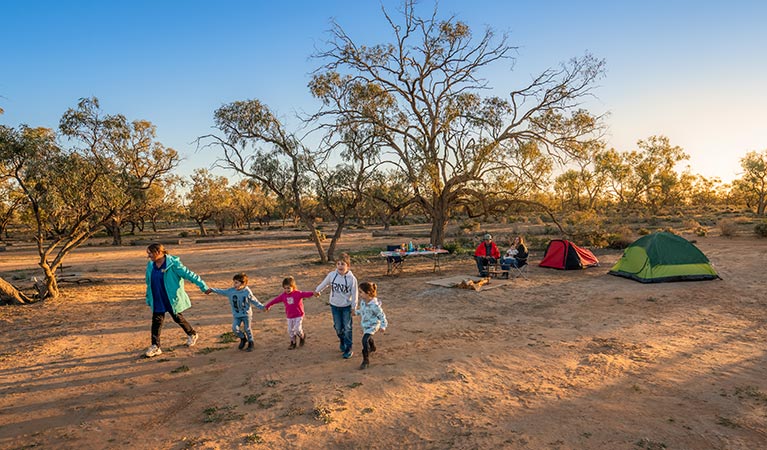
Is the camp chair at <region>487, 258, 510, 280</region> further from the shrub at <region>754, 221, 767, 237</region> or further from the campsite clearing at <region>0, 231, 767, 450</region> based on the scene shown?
the shrub at <region>754, 221, 767, 237</region>

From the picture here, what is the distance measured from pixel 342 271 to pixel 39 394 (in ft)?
14.2

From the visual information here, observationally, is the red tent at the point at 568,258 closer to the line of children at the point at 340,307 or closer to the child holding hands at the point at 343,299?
the line of children at the point at 340,307

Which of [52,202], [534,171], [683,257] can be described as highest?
[534,171]

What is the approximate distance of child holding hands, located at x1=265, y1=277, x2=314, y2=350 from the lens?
6.80 meters

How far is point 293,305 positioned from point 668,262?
11065 millimetres

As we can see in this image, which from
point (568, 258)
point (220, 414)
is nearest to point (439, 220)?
point (568, 258)

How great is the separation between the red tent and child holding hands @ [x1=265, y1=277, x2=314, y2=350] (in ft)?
36.1

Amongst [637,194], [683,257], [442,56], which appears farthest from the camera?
[637,194]

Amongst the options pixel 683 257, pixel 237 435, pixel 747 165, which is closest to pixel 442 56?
pixel 683 257

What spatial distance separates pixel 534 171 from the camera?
17.8m

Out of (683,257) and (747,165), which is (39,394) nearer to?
(683,257)

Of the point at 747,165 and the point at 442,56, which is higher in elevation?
the point at 442,56

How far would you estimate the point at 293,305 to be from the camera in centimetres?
689

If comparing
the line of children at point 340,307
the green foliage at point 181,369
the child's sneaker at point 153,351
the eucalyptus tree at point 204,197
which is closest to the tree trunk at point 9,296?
the child's sneaker at point 153,351
